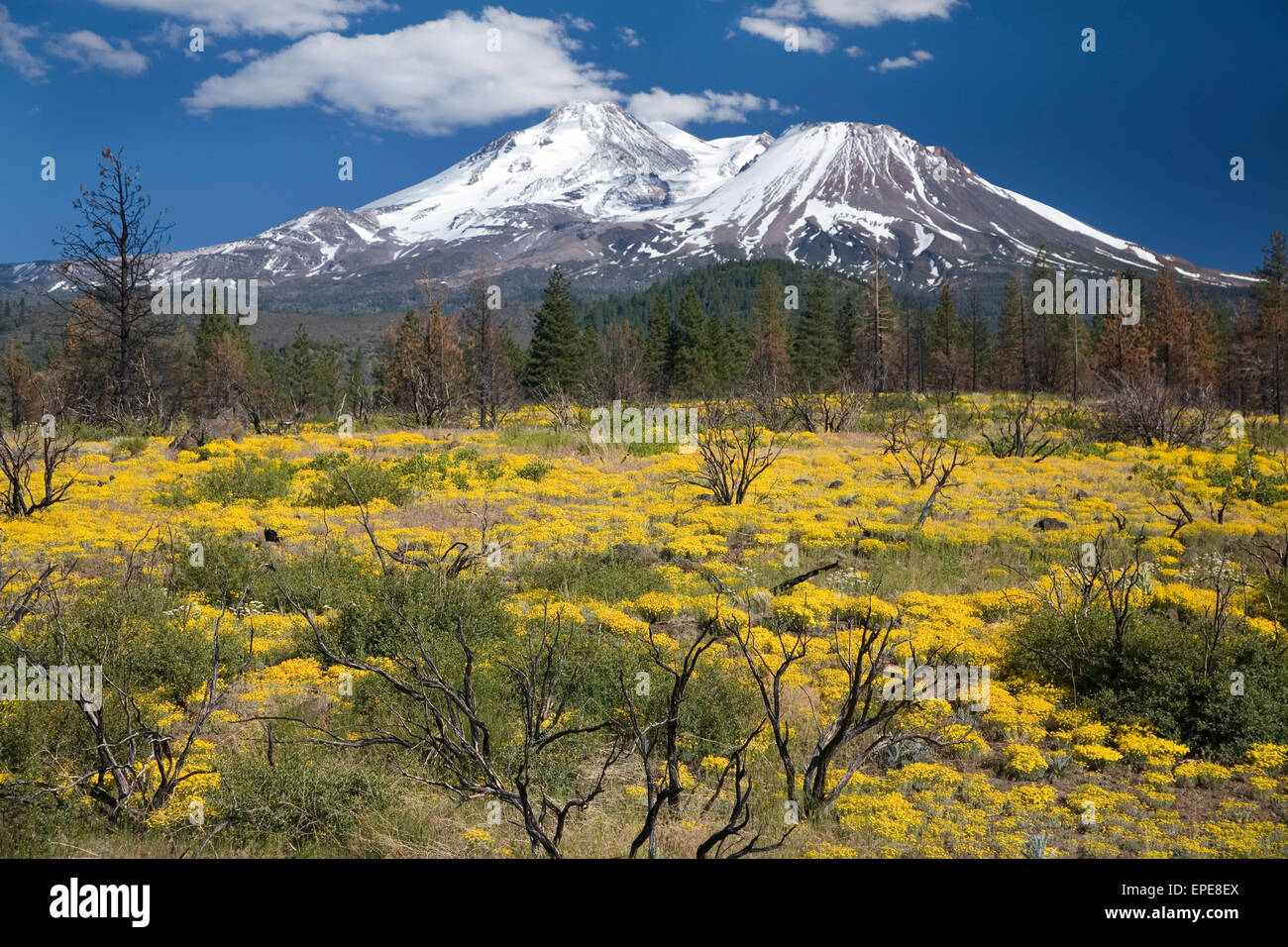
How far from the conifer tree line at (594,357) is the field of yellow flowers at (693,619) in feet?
27.1

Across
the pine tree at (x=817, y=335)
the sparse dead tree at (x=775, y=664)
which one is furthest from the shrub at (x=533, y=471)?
the pine tree at (x=817, y=335)

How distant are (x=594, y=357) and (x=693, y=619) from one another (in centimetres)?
4339

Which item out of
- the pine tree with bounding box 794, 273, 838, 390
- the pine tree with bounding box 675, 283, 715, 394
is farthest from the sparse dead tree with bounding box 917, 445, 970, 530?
the pine tree with bounding box 794, 273, 838, 390

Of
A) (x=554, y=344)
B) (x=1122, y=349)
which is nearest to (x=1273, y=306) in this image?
(x=1122, y=349)

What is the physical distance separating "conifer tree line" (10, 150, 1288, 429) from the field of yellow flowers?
8.26 m

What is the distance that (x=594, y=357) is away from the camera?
5050 centimetres

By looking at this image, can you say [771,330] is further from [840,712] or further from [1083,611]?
[840,712]

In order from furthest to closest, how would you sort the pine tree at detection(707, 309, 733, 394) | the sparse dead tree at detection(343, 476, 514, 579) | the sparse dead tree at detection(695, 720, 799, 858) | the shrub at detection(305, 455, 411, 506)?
1. the pine tree at detection(707, 309, 733, 394)
2. the shrub at detection(305, 455, 411, 506)
3. the sparse dead tree at detection(343, 476, 514, 579)
4. the sparse dead tree at detection(695, 720, 799, 858)

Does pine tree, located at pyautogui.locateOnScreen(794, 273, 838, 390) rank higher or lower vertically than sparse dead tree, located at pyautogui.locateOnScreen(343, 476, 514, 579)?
higher

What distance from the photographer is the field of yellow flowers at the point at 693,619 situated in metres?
4.54

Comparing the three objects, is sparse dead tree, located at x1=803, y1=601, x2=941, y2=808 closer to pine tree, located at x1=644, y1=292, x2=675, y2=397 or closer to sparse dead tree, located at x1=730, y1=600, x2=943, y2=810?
sparse dead tree, located at x1=730, y1=600, x2=943, y2=810

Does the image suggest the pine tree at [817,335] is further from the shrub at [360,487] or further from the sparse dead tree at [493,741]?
the sparse dead tree at [493,741]

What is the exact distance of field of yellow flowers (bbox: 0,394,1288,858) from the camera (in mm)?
4535
